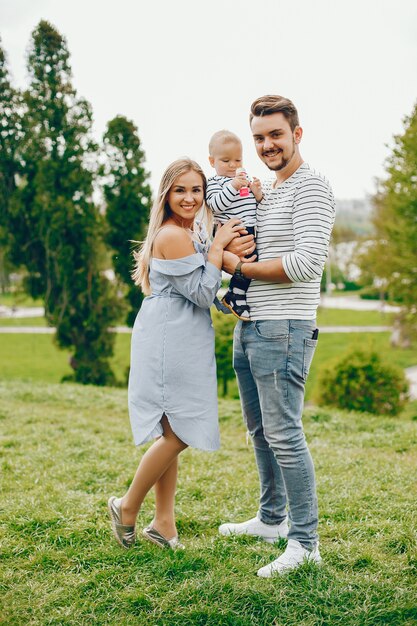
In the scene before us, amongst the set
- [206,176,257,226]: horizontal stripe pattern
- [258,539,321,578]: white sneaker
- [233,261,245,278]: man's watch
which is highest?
[206,176,257,226]: horizontal stripe pattern

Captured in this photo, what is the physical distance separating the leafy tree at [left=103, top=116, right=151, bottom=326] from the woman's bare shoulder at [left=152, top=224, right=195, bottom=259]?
9.90 meters

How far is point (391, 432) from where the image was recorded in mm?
6039

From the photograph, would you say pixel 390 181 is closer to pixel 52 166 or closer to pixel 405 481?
pixel 52 166

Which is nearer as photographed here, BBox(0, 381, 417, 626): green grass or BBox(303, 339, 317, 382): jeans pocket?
BBox(0, 381, 417, 626): green grass

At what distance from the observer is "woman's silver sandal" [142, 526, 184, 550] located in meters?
3.14

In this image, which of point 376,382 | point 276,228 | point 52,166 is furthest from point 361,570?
point 52,166

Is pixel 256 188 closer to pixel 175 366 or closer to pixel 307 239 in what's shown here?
pixel 307 239

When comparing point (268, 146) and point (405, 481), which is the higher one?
point (268, 146)

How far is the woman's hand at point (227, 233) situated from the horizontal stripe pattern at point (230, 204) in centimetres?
5

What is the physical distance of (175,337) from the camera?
9.82 feet

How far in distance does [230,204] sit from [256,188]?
144mm

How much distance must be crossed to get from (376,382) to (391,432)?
339 centimetres

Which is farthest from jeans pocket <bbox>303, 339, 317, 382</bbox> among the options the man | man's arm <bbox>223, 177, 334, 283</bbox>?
man's arm <bbox>223, 177, 334, 283</bbox>

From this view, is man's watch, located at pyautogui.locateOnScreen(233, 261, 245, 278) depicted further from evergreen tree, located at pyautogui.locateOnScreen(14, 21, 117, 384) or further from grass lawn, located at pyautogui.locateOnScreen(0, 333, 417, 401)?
grass lawn, located at pyautogui.locateOnScreen(0, 333, 417, 401)
